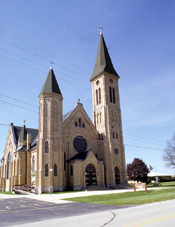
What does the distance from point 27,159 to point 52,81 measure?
52.7 ft

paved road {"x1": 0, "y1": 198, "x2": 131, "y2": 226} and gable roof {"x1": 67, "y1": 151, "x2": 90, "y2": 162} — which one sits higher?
gable roof {"x1": 67, "y1": 151, "x2": 90, "y2": 162}

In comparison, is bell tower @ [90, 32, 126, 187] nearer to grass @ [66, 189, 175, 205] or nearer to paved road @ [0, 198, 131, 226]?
grass @ [66, 189, 175, 205]

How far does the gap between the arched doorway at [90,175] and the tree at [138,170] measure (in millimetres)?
19398

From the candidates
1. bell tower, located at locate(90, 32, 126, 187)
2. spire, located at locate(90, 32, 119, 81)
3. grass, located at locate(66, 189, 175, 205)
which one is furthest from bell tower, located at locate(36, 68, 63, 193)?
grass, located at locate(66, 189, 175, 205)

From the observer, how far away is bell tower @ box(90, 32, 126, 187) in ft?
140

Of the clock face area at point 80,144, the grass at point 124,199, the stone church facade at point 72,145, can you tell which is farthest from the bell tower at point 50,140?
the grass at point 124,199

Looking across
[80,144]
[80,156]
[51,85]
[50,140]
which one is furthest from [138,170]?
[51,85]

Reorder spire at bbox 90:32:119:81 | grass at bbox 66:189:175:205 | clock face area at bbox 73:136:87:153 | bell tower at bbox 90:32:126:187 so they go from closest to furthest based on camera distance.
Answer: grass at bbox 66:189:175:205
clock face area at bbox 73:136:87:153
bell tower at bbox 90:32:126:187
spire at bbox 90:32:119:81

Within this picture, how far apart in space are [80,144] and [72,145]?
6.99 feet

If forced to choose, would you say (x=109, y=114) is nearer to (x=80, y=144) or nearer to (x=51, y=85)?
(x=80, y=144)

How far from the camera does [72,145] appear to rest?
40.8m

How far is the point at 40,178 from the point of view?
34469 millimetres

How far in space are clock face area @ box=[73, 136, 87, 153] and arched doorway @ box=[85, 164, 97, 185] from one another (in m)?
4.37

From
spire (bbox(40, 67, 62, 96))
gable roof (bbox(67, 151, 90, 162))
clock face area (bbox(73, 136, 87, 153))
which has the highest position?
spire (bbox(40, 67, 62, 96))
